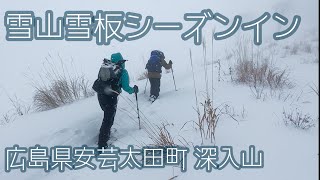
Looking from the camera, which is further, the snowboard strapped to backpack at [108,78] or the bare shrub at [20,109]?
the bare shrub at [20,109]

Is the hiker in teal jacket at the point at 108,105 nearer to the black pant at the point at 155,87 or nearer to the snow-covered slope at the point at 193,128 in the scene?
the snow-covered slope at the point at 193,128

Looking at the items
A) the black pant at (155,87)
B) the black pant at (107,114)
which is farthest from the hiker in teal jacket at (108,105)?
the black pant at (155,87)

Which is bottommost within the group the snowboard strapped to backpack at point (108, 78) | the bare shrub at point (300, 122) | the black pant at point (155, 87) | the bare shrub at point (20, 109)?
the bare shrub at point (20, 109)

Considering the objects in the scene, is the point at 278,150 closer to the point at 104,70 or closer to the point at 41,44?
the point at 104,70

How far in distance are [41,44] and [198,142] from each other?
2464cm

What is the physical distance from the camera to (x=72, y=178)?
3055 millimetres

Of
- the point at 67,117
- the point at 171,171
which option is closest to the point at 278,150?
the point at 171,171

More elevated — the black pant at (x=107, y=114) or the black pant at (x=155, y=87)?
the black pant at (x=155, y=87)

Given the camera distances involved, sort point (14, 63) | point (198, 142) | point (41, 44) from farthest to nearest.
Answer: point (41, 44) < point (14, 63) < point (198, 142)

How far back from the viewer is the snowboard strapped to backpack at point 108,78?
4.06 m

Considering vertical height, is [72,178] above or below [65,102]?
below

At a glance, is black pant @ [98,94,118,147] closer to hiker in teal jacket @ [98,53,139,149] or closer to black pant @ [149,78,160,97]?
hiker in teal jacket @ [98,53,139,149]

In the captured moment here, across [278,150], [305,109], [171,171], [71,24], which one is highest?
[71,24]

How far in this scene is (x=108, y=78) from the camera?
13.4 feet
